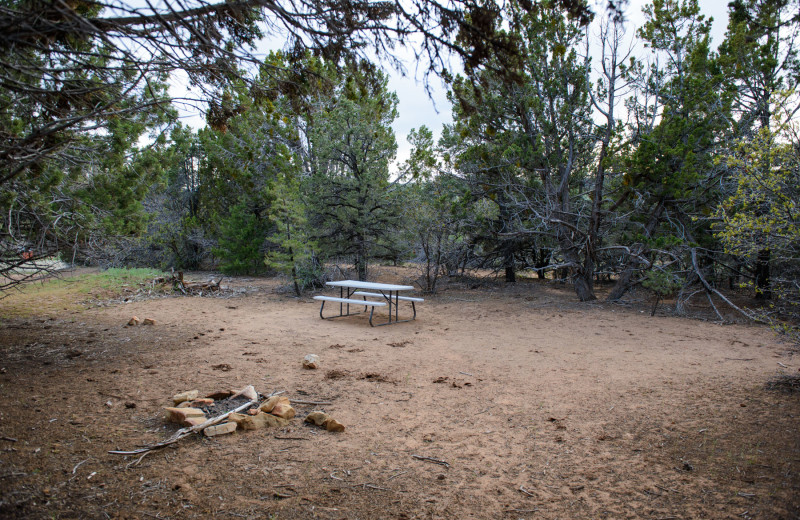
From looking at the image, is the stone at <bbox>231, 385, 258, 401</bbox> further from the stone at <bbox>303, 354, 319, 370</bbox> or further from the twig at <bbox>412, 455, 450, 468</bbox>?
the twig at <bbox>412, 455, 450, 468</bbox>

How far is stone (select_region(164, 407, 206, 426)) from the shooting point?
349 centimetres

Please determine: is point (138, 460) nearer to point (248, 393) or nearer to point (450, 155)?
point (248, 393)

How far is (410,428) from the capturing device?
3.69 m

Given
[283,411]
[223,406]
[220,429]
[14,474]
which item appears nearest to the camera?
[14,474]

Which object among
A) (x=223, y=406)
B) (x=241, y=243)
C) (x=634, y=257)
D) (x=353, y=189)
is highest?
(x=353, y=189)

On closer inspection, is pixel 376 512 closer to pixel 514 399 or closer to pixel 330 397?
pixel 330 397

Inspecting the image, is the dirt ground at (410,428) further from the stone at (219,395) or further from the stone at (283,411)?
the stone at (219,395)

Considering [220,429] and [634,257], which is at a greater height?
[634,257]

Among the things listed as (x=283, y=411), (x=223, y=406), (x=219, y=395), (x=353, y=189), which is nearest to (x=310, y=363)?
(x=219, y=395)

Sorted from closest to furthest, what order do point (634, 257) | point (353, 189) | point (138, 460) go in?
1. point (138, 460)
2. point (634, 257)
3. point (353, 189)

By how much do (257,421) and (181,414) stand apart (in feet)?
1.93

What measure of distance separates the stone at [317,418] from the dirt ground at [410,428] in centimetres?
8

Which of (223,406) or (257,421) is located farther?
(223,406)

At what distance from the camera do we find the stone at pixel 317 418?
12.0ft
